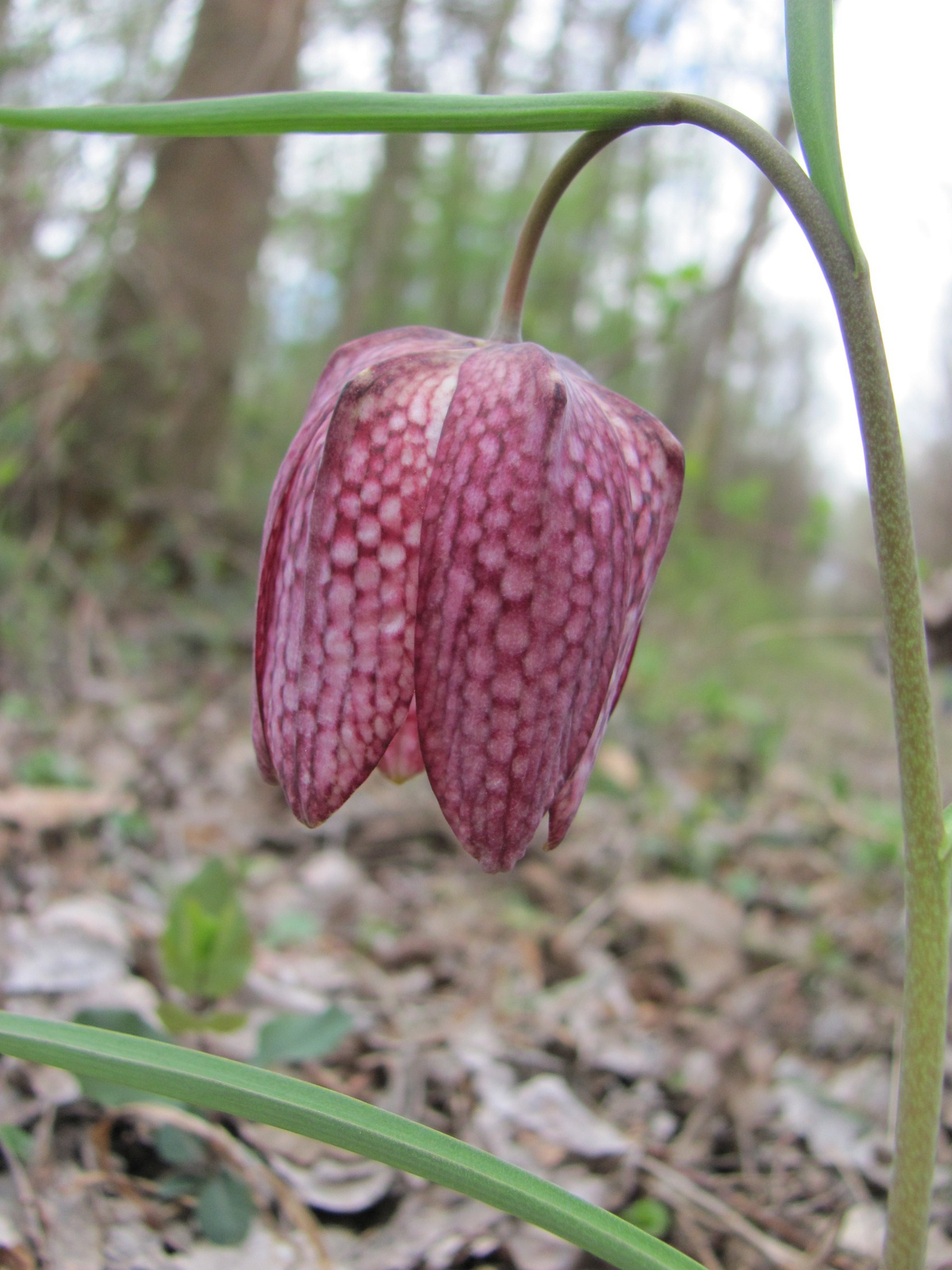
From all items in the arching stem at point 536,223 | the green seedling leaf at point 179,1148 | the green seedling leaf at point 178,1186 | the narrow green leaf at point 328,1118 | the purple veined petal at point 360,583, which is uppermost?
the arching stem at point 536,223

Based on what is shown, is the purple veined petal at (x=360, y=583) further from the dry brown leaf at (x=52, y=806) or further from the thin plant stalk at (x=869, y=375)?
the dry brown leaf at (x=52, y=806)

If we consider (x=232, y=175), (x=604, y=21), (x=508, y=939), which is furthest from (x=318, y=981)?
(x=604, y=21)

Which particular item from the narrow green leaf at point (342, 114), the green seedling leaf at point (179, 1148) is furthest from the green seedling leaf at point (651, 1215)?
the narrow green leaf at point (342, 114)

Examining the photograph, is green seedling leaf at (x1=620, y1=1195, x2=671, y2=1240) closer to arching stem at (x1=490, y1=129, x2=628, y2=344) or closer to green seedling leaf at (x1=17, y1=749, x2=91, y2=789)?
arching stem at (x1=490, y1=129, x2=628, y2=344)

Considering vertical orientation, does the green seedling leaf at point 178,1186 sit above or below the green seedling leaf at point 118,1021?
below

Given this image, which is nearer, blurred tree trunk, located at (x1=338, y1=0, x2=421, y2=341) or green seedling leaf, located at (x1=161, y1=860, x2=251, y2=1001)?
green seedling leaf, located at (x1=161, y1=860, x2=251, y2=1001)

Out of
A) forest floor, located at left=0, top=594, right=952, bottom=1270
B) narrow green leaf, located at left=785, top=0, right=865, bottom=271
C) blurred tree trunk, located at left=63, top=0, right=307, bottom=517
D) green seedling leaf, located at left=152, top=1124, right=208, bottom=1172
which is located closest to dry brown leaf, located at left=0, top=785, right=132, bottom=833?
forest floor, located at left=0, top=594, right=952, bottom=1270

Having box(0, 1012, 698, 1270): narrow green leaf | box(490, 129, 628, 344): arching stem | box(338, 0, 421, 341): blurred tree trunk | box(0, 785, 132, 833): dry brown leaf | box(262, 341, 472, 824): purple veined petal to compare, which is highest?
box(338, 0, 421, 341): blurred tree trunk
